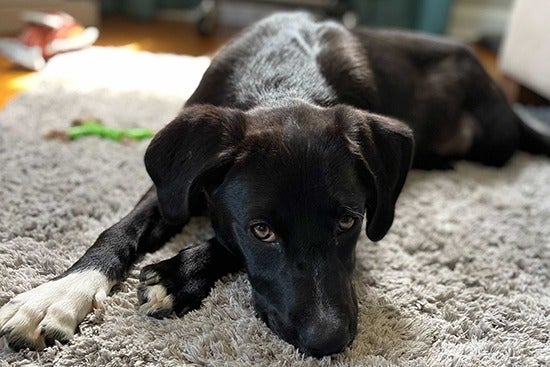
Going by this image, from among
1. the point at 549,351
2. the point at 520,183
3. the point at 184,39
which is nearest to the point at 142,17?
the point at 184,39

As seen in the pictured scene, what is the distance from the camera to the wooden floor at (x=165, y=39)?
13.7ft

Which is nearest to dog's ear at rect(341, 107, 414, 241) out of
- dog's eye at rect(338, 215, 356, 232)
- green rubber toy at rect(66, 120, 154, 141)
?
dog's eye at rect(338, 215, 356, 232)

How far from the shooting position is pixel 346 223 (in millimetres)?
1558

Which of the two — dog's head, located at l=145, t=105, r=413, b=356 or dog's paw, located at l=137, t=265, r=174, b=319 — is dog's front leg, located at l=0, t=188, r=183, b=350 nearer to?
dog's paw, located at l=137, t=265, r=174, b=319

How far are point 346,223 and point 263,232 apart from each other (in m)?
0.20

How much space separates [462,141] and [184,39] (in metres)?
2.38

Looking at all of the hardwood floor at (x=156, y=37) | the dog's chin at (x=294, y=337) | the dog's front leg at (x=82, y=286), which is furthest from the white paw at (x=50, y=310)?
the hardwood floor at (x=156, y=37)

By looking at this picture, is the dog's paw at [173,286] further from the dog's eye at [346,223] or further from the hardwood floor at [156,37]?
the hardwood floor at [156,37]

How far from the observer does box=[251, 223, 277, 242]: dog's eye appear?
1514 millimetres

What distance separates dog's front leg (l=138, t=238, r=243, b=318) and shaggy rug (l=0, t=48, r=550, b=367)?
0.10ft

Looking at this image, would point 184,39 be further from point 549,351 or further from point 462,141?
point 549,351

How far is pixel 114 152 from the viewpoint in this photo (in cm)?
250

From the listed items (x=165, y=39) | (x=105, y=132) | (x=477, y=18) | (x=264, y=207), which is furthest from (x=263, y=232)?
(x=477, y=18)

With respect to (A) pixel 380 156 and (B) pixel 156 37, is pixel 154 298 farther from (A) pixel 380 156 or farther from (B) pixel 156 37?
(B) pixel 156 37
